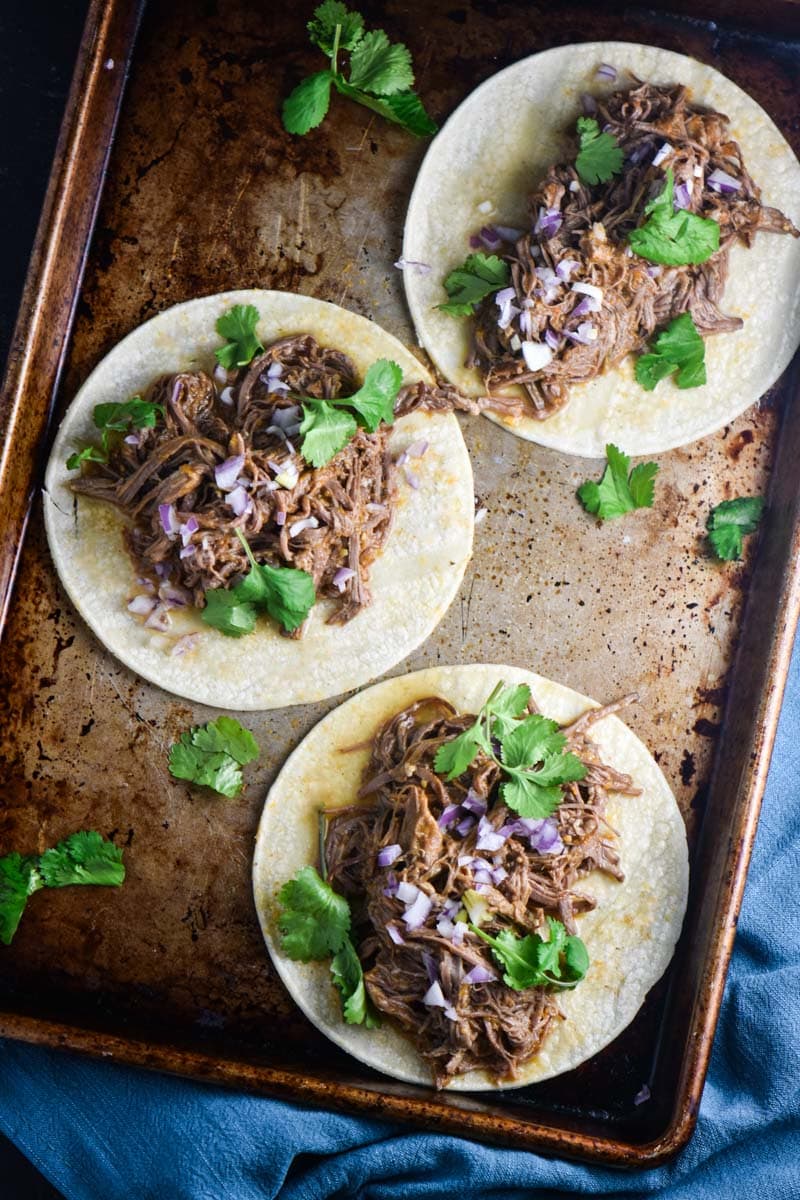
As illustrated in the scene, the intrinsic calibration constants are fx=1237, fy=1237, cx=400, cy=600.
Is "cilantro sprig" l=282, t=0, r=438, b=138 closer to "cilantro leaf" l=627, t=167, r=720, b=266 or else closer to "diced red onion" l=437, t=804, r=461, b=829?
"cilantro leaf" l=627, t=167, r=720, b=266

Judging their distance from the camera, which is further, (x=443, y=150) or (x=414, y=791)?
(x=443, y=150)

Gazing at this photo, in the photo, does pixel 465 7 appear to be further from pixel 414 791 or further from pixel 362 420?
pixel 414 791

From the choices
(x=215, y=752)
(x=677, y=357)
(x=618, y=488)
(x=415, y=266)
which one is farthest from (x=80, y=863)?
(x=677, y=357)

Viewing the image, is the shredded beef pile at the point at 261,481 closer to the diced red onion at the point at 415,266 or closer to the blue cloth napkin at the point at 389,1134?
the diced red onion at the point at 415,266

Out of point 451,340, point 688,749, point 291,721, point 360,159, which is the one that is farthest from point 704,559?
point 360,159

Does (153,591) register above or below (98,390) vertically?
below

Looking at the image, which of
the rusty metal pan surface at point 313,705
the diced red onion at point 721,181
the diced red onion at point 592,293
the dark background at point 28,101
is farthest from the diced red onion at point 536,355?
the dark background at point 28,101
